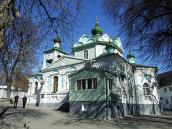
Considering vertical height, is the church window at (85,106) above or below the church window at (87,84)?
below

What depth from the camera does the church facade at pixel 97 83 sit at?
22.5 metres

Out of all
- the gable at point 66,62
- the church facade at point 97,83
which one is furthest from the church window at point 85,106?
the gable at point 66,62

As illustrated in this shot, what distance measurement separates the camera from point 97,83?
74.2 ft

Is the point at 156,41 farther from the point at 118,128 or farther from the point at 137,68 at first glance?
the point at 137,68

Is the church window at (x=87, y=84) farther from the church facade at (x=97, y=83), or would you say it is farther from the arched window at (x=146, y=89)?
the arched window at (x=146, y=89)

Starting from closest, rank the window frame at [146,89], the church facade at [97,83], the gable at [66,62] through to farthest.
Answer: the church facade at [97,83] → the gable at [66,62] → the window frame at [146,89]

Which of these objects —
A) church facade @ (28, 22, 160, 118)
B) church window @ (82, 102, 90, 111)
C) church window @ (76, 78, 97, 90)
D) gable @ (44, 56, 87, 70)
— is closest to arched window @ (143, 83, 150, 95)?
church facade @ (28, 22, 160, 118)

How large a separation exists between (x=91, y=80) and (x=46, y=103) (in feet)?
36.8

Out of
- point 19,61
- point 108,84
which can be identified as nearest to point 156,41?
point 108,84

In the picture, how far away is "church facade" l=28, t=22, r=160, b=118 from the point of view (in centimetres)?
2252

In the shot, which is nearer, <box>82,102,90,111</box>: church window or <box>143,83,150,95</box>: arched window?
<box>82,102,90,111</box>: church window

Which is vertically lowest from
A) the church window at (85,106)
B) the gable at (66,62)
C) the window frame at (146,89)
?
the church window at (85,106)

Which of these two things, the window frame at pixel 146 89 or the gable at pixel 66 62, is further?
the window frame at pixel 146 89

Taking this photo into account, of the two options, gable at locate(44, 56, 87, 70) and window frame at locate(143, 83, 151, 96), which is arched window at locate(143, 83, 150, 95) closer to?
window frame at locate(143, 83, 151, 96)
